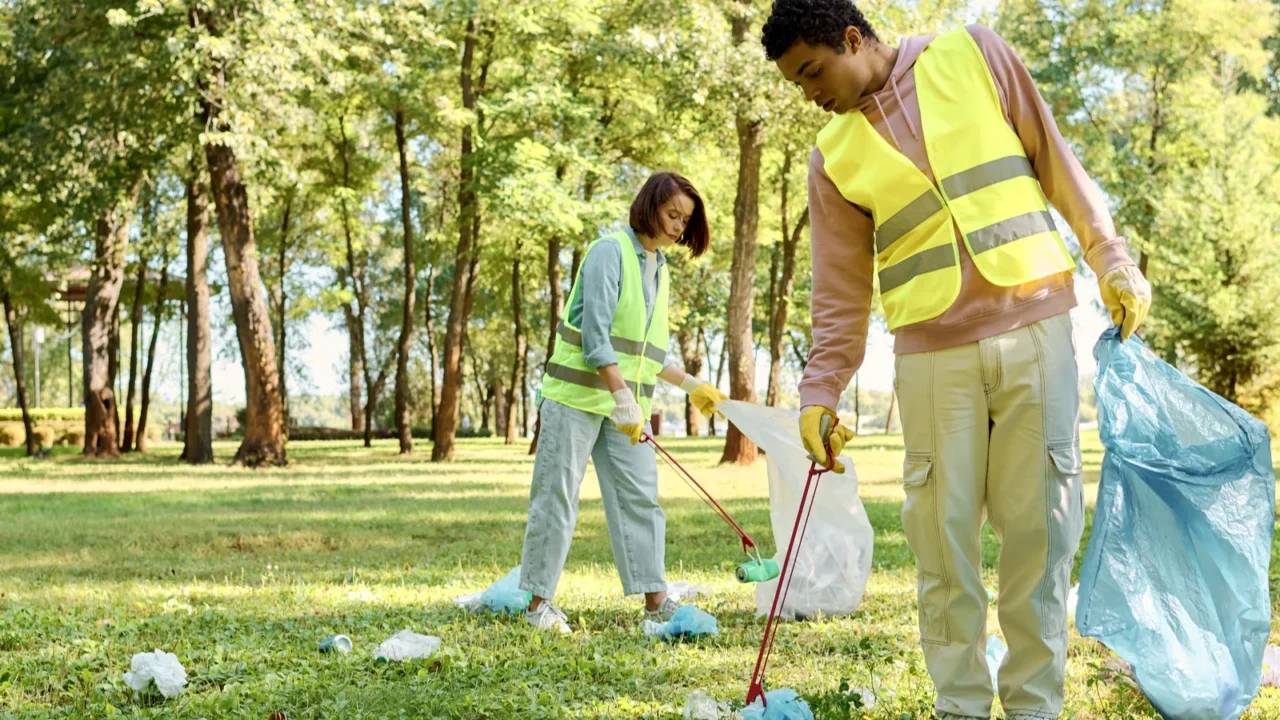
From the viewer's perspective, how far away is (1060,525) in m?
2.89

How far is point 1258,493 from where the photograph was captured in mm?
2971

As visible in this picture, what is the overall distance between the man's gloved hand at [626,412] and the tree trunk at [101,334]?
1903cm

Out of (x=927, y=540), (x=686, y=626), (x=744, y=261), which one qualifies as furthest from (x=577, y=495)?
(x=744, y=261)

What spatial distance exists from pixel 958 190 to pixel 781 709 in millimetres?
1393

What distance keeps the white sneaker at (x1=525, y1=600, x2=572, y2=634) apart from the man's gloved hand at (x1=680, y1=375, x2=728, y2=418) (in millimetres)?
1038

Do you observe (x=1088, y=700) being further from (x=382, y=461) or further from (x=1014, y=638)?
(x=382, y=461)

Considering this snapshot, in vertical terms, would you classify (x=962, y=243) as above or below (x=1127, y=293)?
above

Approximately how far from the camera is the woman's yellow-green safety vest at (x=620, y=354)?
4.98m

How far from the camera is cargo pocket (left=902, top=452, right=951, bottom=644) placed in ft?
9.80

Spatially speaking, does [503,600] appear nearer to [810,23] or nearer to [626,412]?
[626,412]

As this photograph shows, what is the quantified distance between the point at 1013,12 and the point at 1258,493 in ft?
66.3

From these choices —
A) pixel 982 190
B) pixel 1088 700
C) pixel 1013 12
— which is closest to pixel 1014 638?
pixel 1088 700

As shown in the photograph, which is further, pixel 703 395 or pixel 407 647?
pixel 703 395

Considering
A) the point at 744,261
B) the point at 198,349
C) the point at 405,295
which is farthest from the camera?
the point at 405,295
